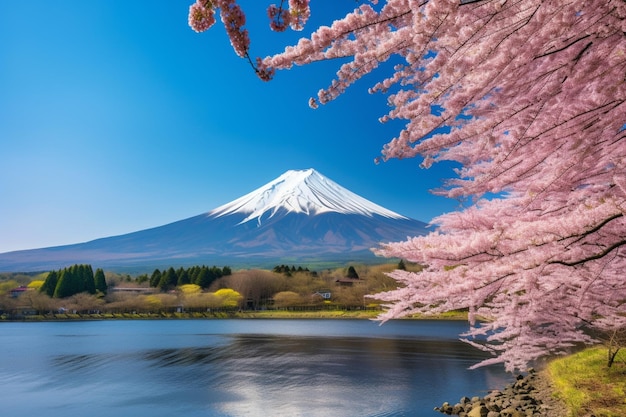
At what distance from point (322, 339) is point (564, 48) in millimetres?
31634

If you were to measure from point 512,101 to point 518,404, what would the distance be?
9.77 metres

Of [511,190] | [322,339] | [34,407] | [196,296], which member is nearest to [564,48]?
[511,190]

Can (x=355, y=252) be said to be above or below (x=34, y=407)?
above

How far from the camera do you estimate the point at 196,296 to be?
6575 centimetres

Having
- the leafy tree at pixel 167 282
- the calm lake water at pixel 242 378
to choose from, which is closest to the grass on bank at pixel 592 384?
the calm lake water at pixel 242 378

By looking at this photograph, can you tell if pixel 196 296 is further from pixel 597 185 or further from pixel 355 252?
pixel 355 252

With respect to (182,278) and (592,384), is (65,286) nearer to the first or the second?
(182,278)

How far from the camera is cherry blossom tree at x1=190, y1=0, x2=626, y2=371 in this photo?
7.82 ft

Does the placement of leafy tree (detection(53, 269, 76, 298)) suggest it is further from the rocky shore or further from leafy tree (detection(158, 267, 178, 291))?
the rocky shore

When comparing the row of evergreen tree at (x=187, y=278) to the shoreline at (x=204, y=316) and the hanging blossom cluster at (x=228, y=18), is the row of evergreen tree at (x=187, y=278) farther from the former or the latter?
the hanging blossom cluster at (x=228, y=18)

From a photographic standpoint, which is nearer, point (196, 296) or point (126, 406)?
point (126, 406)

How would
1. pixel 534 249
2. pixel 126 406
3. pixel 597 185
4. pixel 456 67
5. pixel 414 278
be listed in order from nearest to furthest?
pixel 534 249, pixel 456 67, pixel 597 185, pixel 414 278, pixel 126 406

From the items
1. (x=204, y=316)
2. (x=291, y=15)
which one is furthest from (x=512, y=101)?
(x=204, y=316)

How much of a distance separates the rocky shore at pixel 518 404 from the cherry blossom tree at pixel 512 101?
24.8ft
